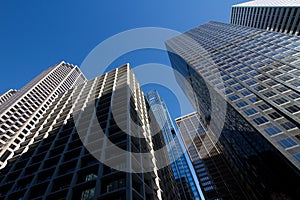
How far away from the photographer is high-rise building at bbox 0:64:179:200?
21734 mm

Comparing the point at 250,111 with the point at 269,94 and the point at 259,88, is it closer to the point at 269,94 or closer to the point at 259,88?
the point at 269,94

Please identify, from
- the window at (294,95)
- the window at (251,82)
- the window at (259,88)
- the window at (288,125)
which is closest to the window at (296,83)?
the window at (294,95)

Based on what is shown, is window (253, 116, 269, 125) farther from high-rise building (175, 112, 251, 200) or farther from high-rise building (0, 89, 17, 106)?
high-rise building (0, 89, 17, 106)

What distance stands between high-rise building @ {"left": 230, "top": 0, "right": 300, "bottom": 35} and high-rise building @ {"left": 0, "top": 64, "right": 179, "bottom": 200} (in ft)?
270

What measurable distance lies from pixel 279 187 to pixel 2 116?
66.6m

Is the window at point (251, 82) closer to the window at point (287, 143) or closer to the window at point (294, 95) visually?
the window at point (294, 95)

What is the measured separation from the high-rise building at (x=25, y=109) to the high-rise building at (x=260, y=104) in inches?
1786

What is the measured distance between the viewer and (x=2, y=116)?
183 feet

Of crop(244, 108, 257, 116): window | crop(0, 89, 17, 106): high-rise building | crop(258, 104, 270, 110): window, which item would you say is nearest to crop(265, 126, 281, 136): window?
crop(244, 108, 257, 116): window

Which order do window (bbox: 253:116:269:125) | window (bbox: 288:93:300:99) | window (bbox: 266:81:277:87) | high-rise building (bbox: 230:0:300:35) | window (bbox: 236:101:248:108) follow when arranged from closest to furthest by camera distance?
window (bbox: 253:116:269:125) → window (bbox: 288:93:300:99) → window (bbox: 236:101:248:108) → window (bbox: 266:81:277:87) → high-rise building (bbox: 230:0:300:35)

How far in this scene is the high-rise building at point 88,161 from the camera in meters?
21.7

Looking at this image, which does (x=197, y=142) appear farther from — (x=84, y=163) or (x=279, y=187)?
(x=84, y=163)

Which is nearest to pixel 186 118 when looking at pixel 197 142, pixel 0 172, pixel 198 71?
pixel 197 142

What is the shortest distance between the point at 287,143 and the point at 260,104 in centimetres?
1151
